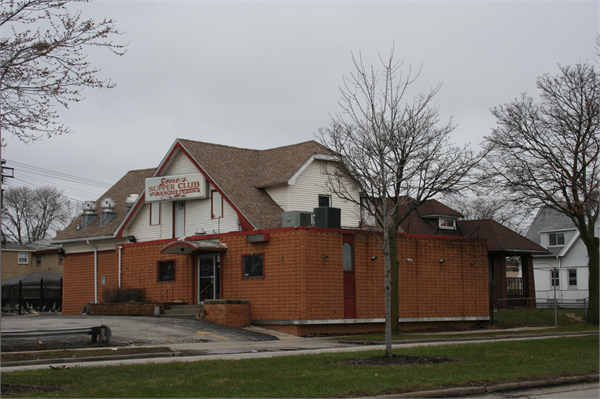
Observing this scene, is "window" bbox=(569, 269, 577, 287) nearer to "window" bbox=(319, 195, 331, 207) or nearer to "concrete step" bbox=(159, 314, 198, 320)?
"window" bbox=(319, 195, 331, 207)

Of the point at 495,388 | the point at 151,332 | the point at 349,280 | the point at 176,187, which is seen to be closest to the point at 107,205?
the point at 176,187

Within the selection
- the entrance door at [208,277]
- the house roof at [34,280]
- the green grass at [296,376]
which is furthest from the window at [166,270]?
the house roof at [34,280]

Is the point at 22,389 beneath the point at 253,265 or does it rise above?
beneath

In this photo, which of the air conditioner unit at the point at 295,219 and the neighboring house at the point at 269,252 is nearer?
the neighboring house at the point at 269,252

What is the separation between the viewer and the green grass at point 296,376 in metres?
10.5

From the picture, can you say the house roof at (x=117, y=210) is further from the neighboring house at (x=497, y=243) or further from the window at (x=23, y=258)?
the window at (x=23, y=258)

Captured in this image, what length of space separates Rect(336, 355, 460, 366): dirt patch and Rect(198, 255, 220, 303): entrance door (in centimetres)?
1601

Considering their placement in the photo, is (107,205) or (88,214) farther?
(88,214)

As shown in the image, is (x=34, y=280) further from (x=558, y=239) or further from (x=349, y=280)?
(x=558, y=239)

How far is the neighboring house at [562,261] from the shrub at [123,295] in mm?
33266

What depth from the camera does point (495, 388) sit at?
11266 mm

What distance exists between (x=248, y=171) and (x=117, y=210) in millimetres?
10116

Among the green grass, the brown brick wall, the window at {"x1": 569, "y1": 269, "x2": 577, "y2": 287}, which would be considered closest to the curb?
the green grass

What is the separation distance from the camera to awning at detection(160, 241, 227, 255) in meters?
28.8
